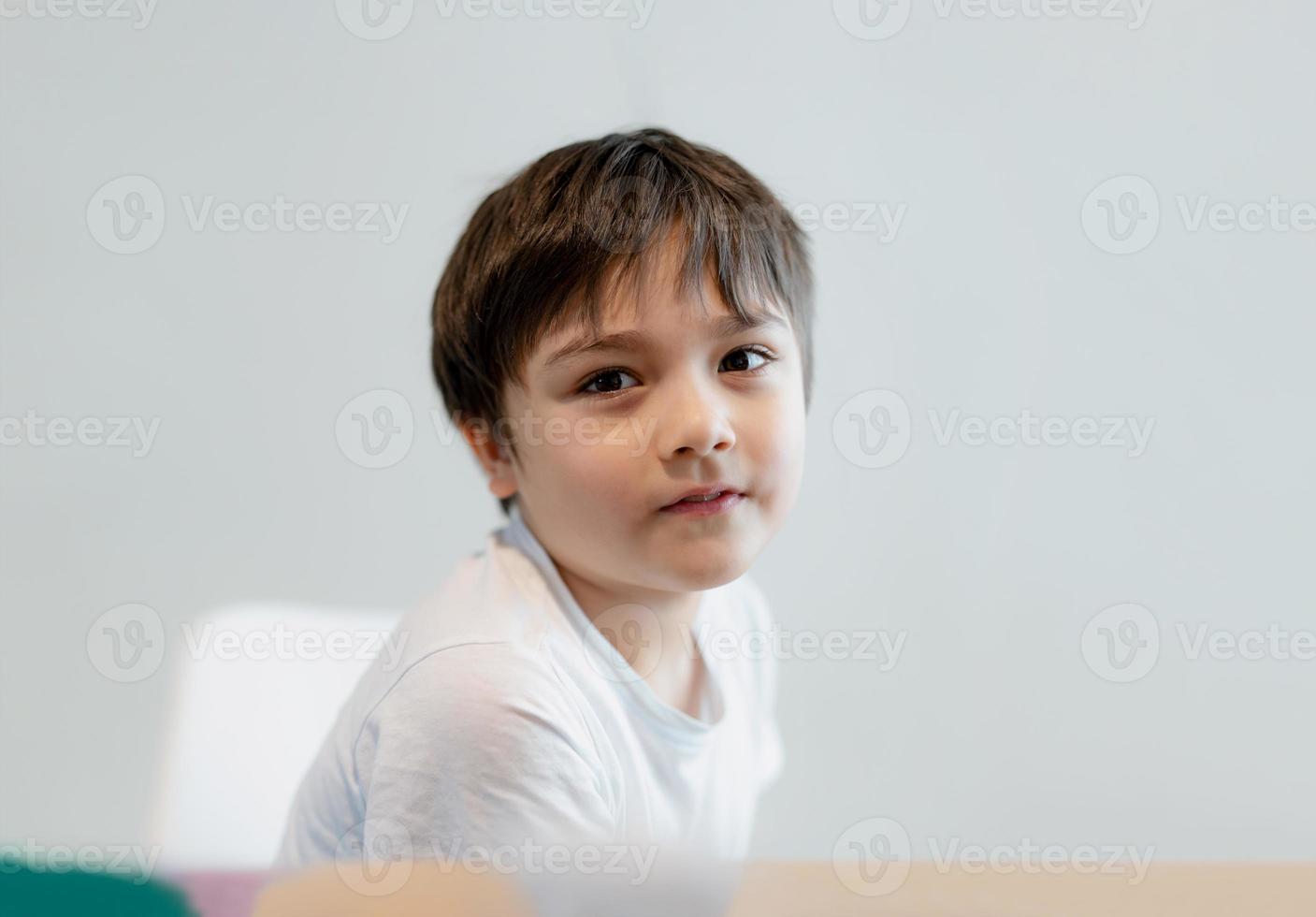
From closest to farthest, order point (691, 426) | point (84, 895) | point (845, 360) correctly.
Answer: point (691, 426), point (84, 895), point (845, 360)

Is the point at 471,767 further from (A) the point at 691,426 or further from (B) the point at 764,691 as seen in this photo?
(B) the point at 764,691

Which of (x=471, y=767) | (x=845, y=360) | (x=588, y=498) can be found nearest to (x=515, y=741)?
(x=471, y=767)

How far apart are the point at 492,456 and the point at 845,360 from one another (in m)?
0.41

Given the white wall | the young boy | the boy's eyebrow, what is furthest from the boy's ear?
the white wall

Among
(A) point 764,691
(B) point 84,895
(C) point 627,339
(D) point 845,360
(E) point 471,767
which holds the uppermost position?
(D) point 845,360

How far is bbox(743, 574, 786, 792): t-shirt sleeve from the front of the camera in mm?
918

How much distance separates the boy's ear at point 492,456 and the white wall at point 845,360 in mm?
272

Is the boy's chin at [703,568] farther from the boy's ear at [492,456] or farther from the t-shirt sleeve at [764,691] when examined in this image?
the t-shirt sleeve at [764,691]

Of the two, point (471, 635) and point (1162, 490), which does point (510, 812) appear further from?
point (1162, 490)

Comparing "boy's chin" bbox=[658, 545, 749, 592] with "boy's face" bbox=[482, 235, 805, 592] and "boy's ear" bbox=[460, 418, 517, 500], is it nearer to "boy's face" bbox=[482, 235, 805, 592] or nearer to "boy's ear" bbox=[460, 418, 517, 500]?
"boy's face" bbox=[482, 235, 805, 592]

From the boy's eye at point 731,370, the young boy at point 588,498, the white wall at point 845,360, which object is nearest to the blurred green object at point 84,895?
the young boy at point 588,498

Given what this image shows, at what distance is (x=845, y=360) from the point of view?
103 cm

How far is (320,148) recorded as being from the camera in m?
0.98

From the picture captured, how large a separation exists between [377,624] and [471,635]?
419mm
